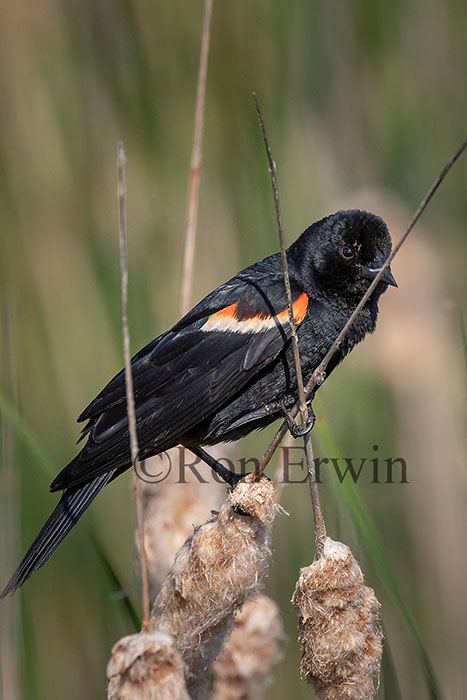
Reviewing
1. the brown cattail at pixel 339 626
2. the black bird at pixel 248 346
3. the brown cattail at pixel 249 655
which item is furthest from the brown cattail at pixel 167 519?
the brown cattail at pixel 339 626

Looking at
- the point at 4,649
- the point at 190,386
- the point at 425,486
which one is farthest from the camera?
the point at 425,486

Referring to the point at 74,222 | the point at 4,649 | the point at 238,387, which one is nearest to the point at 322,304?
the point at 238,387

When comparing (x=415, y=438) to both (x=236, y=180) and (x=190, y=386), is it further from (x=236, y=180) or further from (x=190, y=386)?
(x=236, y=180)

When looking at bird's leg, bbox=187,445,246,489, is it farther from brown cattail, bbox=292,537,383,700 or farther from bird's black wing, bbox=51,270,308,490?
brown cattail, bbox=292,537,383,700

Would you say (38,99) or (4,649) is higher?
(38,99)

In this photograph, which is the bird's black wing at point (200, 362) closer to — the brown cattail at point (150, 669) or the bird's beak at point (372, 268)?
the bird's beak at point (372, 268)

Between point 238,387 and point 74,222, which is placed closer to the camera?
point 238,387

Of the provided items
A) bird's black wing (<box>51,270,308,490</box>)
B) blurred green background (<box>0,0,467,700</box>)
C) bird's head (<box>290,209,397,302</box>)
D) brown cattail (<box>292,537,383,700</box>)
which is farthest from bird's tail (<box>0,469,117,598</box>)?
bird's head (<box>290,209,397,302</box>)

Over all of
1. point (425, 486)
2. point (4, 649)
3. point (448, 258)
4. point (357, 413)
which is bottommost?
point (4, 649)

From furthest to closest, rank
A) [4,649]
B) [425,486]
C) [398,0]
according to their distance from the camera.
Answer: [398,0], [425,486], [4,649]
